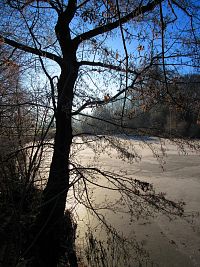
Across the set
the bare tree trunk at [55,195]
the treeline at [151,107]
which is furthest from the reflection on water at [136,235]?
the treeline at [151,107]

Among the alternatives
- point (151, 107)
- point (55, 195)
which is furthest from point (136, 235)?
point (151, 107)

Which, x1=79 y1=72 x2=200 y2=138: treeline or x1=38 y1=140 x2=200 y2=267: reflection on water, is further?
x1=38 y1=140 x2=200 y2=267: reflection on water

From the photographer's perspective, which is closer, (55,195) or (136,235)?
(55,195)

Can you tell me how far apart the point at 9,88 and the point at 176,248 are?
377 cm

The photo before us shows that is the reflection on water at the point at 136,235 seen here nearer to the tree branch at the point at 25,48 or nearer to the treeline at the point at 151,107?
the treeline at the point at 151,107

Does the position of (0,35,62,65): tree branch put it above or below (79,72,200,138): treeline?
above

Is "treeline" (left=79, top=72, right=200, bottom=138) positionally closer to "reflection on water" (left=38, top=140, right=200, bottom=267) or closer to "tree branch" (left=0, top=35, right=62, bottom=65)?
"reflection on water" (left=38, top=140, right=200, bottom=267)

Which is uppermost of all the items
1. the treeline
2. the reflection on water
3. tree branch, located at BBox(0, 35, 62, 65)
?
tree branch, located at BBox(0, 35, 62, 65)

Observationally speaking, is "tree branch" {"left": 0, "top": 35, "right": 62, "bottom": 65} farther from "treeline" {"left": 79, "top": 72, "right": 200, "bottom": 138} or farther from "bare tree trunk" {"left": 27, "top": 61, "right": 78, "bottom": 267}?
"treeline" {"left": 79, "top": 72, "right": 200, "bottom": 138}

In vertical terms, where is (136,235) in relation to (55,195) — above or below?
below

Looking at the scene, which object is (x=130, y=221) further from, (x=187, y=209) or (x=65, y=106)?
(x=65, y=106)

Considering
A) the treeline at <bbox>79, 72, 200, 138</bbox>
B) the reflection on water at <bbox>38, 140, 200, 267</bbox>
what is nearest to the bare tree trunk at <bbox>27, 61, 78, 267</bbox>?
the reflection on water at <bbox>38, 140, 200, 267</bbox>

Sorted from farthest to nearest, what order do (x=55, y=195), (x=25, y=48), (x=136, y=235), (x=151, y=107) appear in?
(x=136, y=235) → (x=55, y=195) → (x=151, y=107) → (x=25, y=48)

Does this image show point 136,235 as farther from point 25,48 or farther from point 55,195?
point 25,48
